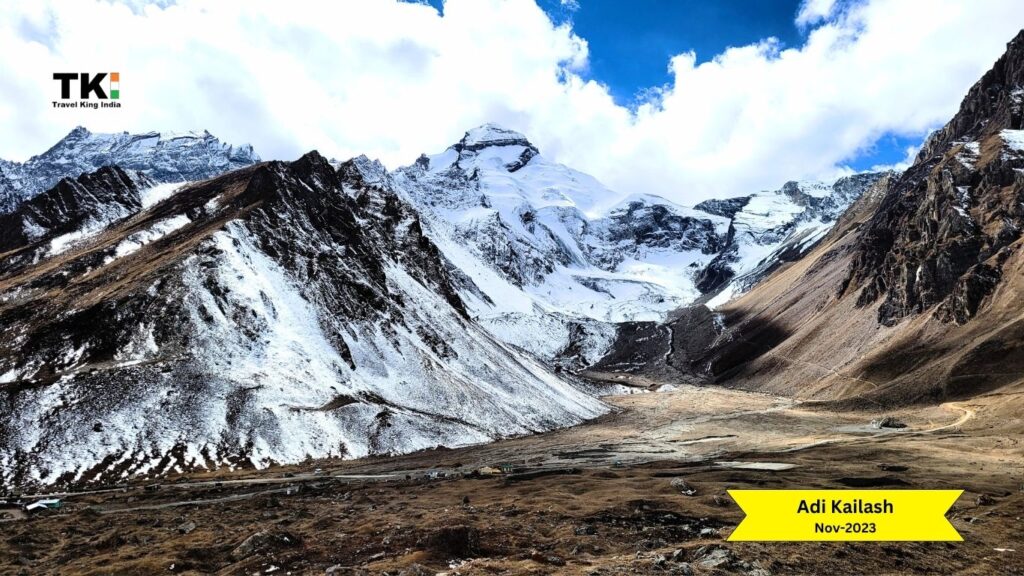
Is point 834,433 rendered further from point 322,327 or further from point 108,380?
point 108,380

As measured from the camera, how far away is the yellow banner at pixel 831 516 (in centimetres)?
2323

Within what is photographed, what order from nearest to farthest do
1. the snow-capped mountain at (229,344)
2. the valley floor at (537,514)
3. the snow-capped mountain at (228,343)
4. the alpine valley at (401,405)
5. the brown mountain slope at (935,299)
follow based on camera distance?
the valley floor at (537,514) → the alpine valley at (401,405) → the snow-capped mountain at (229,344) → the snow-capped mountain at (228,343) → the brown mountain slope at (935,299)

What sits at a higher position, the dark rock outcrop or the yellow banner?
the dark rock outcrop

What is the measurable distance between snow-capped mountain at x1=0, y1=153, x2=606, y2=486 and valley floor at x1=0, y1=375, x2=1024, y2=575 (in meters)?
8.57

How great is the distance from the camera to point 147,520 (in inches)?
1670

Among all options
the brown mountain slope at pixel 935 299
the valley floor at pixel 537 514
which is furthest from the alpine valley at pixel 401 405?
the brown mountain slope at pixel 935 299

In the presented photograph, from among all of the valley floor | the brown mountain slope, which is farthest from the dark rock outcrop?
the valley floor

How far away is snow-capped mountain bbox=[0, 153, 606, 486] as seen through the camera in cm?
6775

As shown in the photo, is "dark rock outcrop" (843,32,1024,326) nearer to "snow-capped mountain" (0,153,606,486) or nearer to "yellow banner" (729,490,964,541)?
"snow-capped mountain" (0,153,606,486)

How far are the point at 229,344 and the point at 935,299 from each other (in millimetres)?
154936

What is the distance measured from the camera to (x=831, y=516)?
2348 centimetres

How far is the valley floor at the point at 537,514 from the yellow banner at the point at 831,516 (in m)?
2.20

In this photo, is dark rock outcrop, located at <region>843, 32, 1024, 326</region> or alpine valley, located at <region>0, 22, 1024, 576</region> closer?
alpine valley, located at <region>0, 22, 1024, 576</region>

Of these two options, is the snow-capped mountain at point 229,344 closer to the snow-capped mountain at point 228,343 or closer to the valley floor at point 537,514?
the snow-capped mountain at point 228,343
